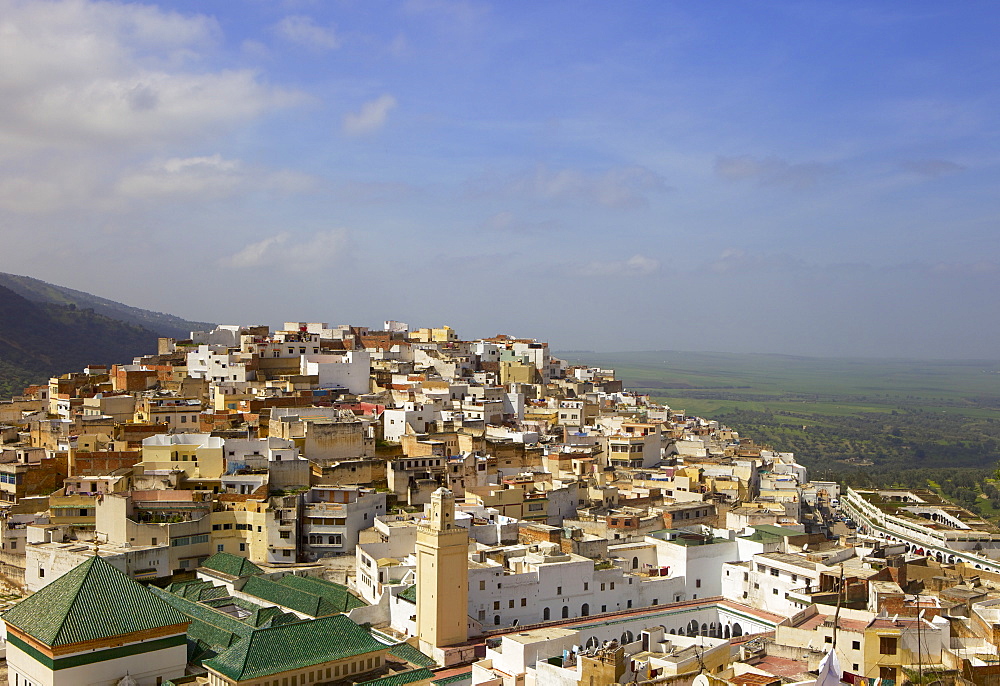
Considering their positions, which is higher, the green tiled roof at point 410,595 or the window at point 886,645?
the window at point 886,645

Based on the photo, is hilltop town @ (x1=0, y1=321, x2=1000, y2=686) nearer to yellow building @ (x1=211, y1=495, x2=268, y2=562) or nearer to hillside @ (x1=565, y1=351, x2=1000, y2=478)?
yellow building @ (x1=211, y1=495, x2=268, y2=562)

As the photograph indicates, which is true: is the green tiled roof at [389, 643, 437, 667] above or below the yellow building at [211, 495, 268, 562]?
below

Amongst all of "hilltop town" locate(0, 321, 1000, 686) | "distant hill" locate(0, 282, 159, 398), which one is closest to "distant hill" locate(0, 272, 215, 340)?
"distant hill" locate(0, 282, 159, 398)

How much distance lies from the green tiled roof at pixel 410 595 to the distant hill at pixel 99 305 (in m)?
99.9

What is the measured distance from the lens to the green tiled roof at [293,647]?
51.0 ft

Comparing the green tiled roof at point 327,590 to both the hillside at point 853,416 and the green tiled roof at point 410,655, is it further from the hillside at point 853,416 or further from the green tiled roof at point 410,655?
the hillside at point 853,416

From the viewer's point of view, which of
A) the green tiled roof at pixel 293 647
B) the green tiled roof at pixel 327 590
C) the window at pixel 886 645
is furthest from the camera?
the green tiled roof at pixel 327 590

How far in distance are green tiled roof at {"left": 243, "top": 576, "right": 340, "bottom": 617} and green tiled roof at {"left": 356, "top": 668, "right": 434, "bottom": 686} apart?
245 centimetres

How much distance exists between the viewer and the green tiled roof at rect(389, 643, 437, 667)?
1764cm

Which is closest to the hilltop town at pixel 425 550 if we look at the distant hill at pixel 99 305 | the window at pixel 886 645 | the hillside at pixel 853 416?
the window at pixel 886 645

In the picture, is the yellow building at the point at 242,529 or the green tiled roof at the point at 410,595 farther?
the yellow building at the point at 242,529

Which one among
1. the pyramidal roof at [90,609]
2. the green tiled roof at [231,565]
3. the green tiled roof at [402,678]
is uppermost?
the pyramidal roof at [90,609]

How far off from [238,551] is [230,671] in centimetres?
735

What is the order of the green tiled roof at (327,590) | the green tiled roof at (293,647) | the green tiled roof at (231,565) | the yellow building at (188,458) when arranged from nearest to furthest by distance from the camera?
the green tiled roof at (293,647) → the green tiled roof at (327,590) → the green tiled roof at (231,565) → the yellow building at (188,458)
